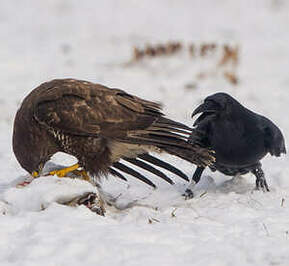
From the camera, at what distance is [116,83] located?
11.2m

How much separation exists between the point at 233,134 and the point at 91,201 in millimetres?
1690

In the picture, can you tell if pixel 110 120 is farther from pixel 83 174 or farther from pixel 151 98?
pixel 151 98

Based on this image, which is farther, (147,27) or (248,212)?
(147,27)

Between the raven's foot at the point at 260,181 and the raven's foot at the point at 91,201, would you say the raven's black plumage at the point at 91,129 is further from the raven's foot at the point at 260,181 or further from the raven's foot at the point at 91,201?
the raven's foot at the point at 260,181

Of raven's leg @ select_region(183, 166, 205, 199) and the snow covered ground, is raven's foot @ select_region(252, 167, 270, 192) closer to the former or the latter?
the snow covered ground

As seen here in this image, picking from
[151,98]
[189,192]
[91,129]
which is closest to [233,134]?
[189,192]

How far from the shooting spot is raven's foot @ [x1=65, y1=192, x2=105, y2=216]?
503 cm

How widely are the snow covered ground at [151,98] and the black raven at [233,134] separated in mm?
364

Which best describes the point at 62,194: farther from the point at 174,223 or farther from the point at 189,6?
the point at 189,6

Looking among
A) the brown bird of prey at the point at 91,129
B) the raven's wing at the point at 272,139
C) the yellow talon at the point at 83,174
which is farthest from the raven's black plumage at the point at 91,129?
the raven's wing at the point at 272,139

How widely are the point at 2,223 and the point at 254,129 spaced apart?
273cm

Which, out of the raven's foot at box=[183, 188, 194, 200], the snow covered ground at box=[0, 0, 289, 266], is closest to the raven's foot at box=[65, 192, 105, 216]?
the snow covered ground at box=[0, 0, 289, 266]

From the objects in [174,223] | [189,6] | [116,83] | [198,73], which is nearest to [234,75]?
[198,73]

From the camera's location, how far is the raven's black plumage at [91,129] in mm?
5383
